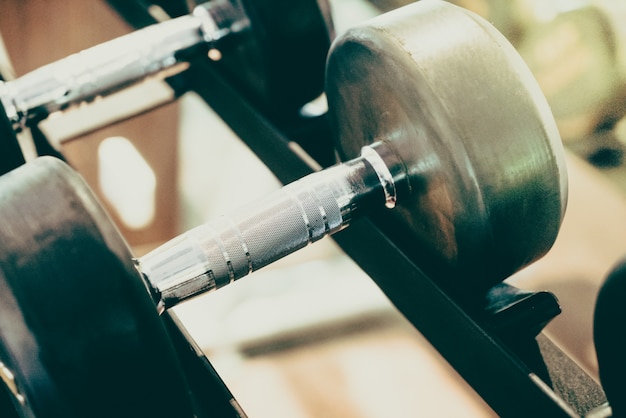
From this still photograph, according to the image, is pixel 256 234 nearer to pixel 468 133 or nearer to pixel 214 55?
pixel 468 133

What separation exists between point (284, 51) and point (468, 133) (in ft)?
1.21

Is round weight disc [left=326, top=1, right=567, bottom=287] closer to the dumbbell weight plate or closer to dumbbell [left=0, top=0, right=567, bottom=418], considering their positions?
dumbbell [left=0, top=0, right=567, bottom=418]

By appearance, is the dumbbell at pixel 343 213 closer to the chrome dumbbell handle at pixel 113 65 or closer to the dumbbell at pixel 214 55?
the dumbbell at pixel 214 55

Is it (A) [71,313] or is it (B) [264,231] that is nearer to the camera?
(A) [71,313]

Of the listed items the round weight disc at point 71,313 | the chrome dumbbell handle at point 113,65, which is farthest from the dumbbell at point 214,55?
the round weight disc at point 71,313

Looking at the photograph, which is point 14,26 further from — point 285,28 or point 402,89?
point 402,89

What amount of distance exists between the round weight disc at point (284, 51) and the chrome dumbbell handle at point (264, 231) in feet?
0.79

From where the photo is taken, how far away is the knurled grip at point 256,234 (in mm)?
582

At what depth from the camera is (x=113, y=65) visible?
865 mm

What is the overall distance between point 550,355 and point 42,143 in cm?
76

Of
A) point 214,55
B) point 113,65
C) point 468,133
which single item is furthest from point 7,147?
point 468,133

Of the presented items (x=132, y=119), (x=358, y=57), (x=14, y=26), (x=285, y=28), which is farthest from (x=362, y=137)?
(x=14, y=26)

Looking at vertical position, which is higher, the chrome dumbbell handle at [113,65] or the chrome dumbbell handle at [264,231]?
the chrome dumbbell handle at [113,65]

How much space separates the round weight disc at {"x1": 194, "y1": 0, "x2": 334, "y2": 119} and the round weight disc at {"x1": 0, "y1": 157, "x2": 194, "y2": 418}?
1.32 ft
